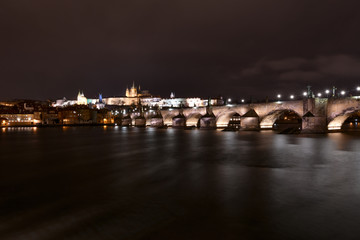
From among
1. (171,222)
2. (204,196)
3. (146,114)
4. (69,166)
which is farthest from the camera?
(146,114)

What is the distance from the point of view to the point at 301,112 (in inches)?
1264

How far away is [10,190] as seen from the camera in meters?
8.27

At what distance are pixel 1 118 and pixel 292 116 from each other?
10779 centimetres

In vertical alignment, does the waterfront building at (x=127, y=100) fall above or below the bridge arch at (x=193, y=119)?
above

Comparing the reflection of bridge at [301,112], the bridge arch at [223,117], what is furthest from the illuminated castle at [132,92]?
the bridge arch at [223,117]

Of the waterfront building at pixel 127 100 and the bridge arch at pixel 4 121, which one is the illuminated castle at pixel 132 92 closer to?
the waterfront building at pixel 127 100

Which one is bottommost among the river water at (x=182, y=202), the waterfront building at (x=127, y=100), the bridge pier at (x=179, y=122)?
the river water at (x=182, y=202)

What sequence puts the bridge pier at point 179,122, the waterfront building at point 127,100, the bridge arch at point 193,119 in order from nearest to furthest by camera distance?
the bridge pier at point 179,122 → the bridge arch at point 193,119 → the waterfront building at point 127,100

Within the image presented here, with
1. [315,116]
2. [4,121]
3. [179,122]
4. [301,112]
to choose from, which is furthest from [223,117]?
[4,121]

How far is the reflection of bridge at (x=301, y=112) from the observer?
27719 mm

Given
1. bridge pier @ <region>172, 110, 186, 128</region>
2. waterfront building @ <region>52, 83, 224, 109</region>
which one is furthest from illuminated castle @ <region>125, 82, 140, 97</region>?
bridge pier @ <region>172, 110, 186, 128</region>

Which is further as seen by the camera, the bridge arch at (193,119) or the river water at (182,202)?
the bridge arch at (193,119)

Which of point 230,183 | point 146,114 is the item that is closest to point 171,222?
point 230,183

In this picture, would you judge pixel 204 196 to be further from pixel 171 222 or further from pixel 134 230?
pixel 134 230
